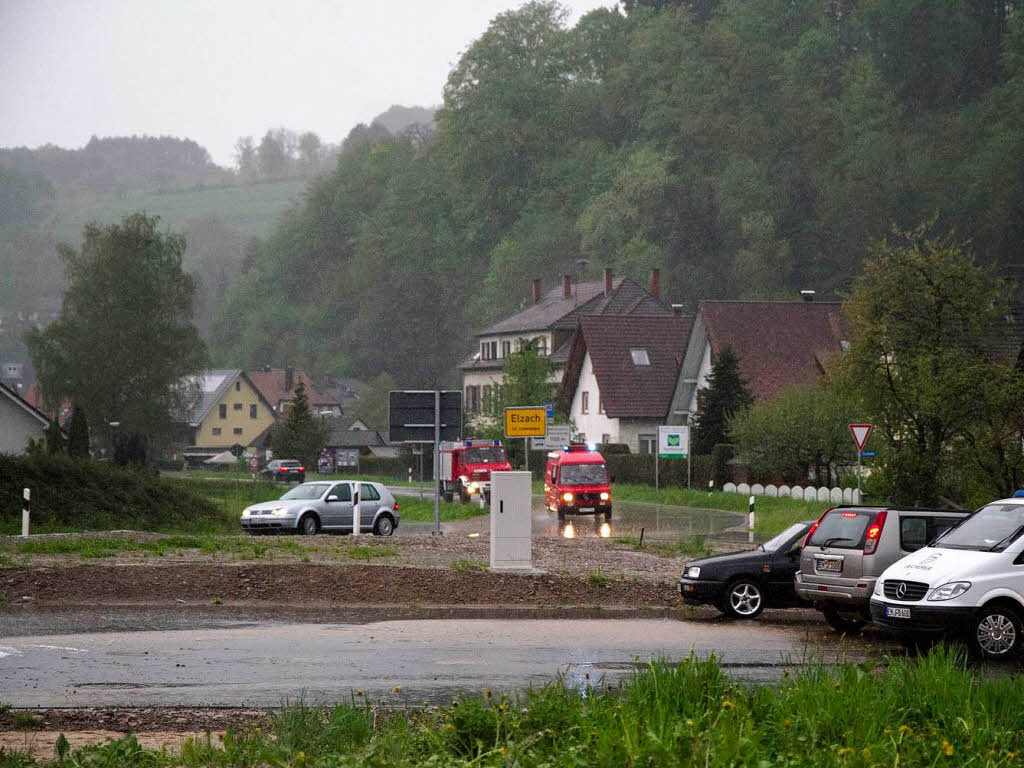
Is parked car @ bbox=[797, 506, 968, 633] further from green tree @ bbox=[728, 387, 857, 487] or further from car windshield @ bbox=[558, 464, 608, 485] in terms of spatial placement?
green tree @ bbox=[728, 387, 857, 487]

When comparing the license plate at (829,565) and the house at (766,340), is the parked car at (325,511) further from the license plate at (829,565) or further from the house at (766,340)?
the house at (766,340)

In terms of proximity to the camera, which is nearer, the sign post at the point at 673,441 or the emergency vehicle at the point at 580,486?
the emergency vehicle at the point at 580,486

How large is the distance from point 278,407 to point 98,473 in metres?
103

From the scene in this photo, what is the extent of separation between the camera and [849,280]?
98438 mm

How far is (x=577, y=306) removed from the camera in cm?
10312

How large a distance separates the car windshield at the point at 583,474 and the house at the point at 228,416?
305ft

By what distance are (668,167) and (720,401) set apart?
41335mm

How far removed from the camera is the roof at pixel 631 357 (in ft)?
270

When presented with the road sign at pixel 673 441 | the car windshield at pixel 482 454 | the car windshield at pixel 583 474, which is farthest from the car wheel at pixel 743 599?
the car windshield at pixel 482 454

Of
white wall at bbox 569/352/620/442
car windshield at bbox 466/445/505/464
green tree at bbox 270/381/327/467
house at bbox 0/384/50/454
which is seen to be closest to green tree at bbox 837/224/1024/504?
car windshield at bbox 466/445/505/464

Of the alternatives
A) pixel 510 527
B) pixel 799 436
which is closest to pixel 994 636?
pixel 510 527

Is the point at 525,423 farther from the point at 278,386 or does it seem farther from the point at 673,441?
the point at 278,386

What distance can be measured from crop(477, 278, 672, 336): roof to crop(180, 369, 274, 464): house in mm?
37174

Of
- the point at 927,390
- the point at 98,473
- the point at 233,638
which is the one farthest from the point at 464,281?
the point at 233,638
